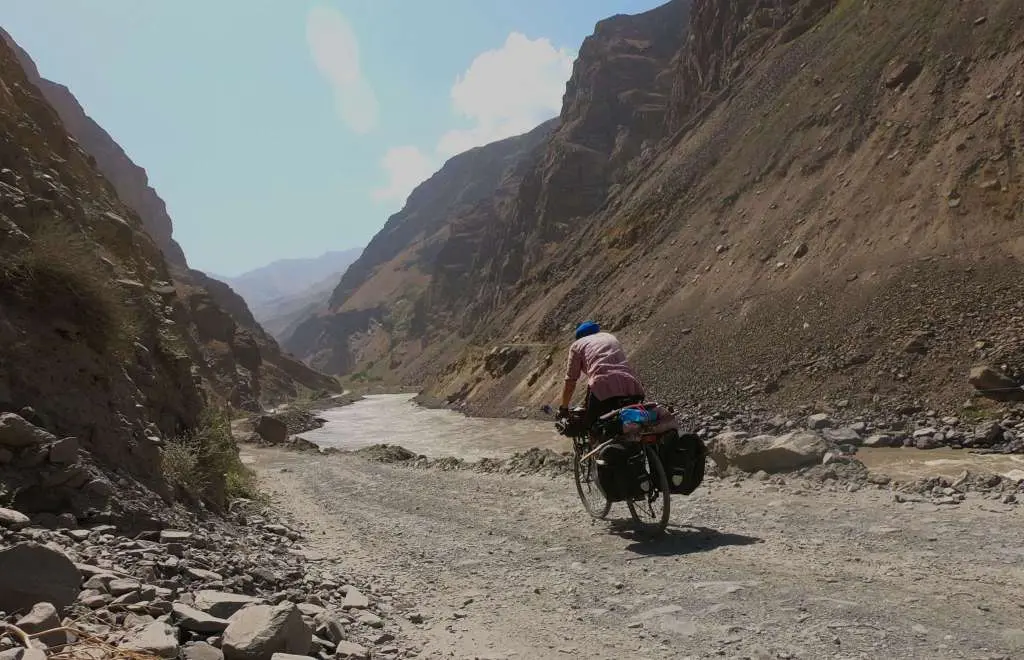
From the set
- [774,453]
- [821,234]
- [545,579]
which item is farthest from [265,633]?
[821,234]

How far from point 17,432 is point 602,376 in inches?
184

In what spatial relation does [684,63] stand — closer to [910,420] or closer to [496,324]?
[496,324]

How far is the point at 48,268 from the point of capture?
629 cm

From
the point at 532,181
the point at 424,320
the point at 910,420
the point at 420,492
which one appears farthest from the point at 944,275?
the point at 424,320

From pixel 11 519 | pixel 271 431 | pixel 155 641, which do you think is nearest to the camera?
pixel 155 641

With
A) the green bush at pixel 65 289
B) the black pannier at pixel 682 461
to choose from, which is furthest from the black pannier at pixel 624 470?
the green bush at pixel 65 289

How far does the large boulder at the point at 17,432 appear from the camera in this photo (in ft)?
15.6

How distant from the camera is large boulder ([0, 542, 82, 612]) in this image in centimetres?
304

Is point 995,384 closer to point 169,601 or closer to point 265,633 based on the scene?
point 265,633

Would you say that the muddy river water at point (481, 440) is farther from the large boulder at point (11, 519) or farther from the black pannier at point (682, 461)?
the large boulder at point (11, 519)

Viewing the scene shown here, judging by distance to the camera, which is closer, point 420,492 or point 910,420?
point 420,492

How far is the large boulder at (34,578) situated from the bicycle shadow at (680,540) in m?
3.93

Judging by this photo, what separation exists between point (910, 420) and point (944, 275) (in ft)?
18.7

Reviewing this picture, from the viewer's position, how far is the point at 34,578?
314 centimetres
